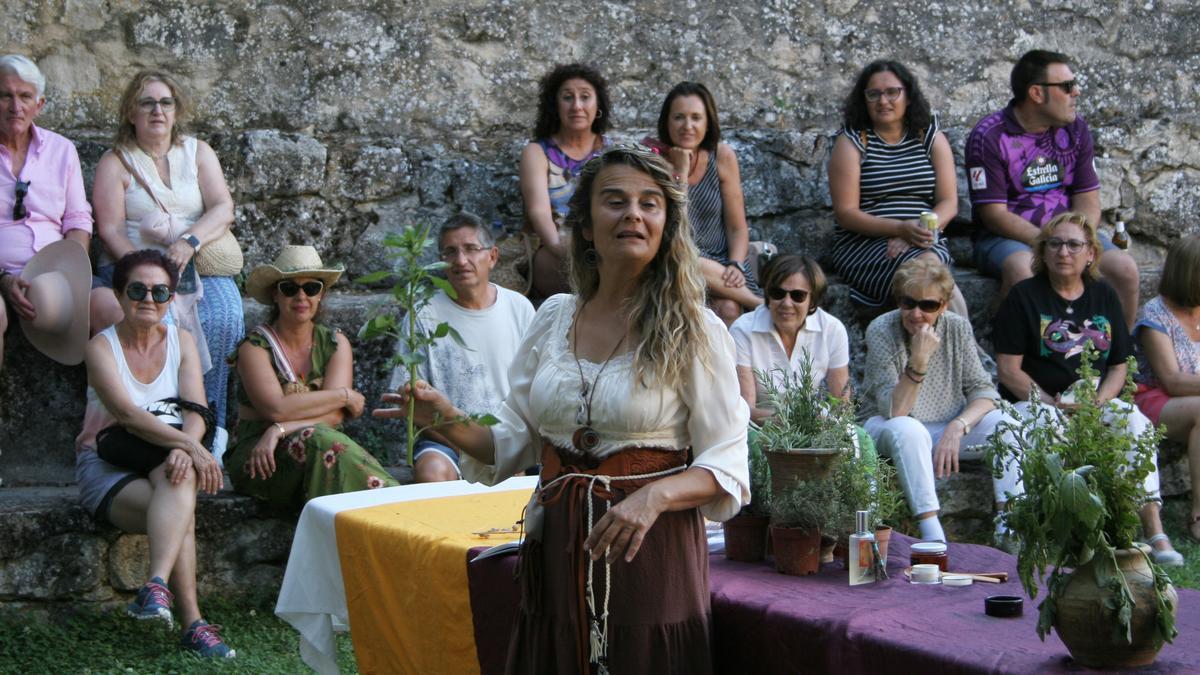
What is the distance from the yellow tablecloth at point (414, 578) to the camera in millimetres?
3416

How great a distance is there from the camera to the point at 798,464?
3.08 meters

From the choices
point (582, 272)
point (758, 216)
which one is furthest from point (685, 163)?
point (582, 272)

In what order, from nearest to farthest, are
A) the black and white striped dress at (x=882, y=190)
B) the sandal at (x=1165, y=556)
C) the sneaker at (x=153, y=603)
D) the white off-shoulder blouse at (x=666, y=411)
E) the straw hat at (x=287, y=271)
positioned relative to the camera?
the white off-shoulder blouse at (x=666, y=411)
the sneaker at (x=153, y=603)
the sandal at (x=1165, y=556)
the straw hat at (x=287, y=271)
the black and white striped dress at (x=882, y=190)

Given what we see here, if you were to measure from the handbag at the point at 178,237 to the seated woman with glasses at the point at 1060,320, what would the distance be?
10.7 ft

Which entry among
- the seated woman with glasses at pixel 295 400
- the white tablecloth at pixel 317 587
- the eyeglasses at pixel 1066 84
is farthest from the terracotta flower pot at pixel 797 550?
the eyeglasses at pixel 1066 84

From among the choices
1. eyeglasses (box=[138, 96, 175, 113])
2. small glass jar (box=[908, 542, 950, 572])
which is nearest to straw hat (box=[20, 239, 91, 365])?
eyeglasses (box=[138, 96, 175, 113])

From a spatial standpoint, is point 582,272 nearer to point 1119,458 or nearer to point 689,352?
point 689,352

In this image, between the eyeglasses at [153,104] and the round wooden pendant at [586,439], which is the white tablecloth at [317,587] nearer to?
the round wooden pendant at [586,439]

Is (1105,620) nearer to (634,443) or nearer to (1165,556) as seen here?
(634,443)

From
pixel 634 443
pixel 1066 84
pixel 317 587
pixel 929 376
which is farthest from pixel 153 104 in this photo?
pixel 1066 84

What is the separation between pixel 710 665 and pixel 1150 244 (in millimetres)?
5640

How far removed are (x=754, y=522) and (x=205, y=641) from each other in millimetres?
2112

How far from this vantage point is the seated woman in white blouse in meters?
5.43

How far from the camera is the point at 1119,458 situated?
2.31 metres
